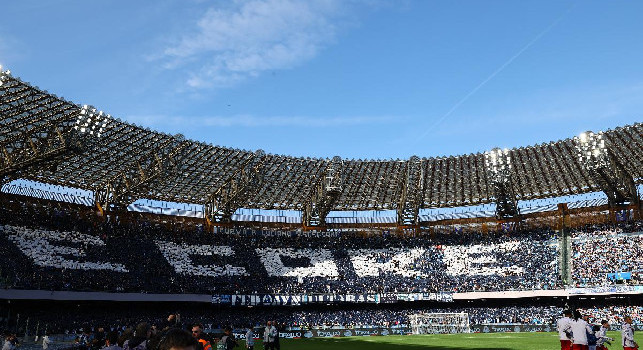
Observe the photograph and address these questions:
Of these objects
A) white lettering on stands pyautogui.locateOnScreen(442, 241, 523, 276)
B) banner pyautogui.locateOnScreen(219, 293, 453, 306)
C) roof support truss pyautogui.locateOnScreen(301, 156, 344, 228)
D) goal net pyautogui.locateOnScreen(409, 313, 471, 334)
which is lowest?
goal net pyautogui.locateOnScreen(409, 313, 471, 334)

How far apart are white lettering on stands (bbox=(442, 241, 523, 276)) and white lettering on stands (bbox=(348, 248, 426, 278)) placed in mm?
3755

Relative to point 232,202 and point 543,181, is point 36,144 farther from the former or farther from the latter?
point 543,181

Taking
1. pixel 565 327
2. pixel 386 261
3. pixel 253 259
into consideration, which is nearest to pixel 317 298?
pixel 253 259

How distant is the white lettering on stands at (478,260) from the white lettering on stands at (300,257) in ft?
46.9

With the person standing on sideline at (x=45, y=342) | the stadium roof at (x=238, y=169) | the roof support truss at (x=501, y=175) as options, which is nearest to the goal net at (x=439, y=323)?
the roof support truss at (x=501, y=175)

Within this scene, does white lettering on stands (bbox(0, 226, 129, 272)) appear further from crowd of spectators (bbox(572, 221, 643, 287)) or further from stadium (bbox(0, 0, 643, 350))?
crowd of spectators (bbox(572, 221, 643, 287))

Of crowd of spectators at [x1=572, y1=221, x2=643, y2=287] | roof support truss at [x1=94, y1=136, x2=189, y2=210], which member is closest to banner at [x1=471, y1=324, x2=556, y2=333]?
crowd of spectators at [x1=572, y1=221, x2=643, y2=287]

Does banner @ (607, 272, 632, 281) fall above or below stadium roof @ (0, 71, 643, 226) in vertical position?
below

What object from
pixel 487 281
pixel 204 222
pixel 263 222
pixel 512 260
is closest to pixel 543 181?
pixel 512 260

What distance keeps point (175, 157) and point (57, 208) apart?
557 inches

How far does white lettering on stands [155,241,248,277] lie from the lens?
194 feet

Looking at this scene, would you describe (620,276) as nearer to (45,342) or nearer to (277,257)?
(277,257)

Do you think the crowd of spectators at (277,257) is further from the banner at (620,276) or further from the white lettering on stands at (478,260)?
the banner at (620,276)

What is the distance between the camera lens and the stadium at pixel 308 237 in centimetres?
4694
